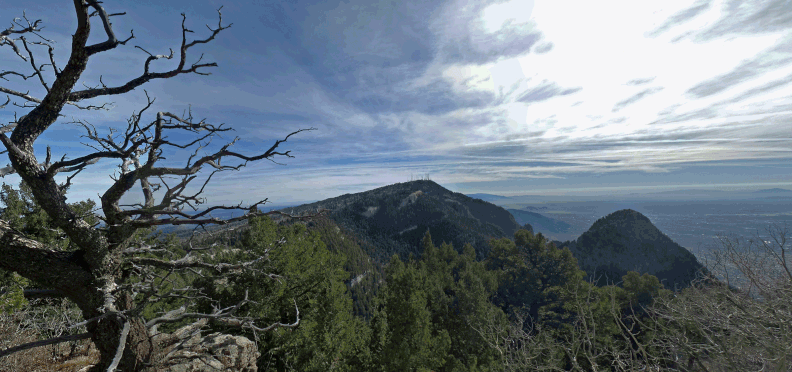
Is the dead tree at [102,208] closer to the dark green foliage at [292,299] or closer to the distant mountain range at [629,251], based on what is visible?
the dark green foliage at [292,299]

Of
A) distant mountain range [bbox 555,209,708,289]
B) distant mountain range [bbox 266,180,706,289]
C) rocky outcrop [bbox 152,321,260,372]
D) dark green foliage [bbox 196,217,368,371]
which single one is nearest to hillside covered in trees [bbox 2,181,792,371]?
dark green foliage [bbox 196,217,368,371]

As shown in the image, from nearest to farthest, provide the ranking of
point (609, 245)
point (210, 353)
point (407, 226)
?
point (210, 353)
point (609, 245)
point (407, 226)

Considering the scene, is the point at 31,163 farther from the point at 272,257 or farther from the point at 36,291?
the point at 272,257

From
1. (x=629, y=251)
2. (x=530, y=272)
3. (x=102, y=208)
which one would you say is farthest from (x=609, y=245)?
(x=102, y=208)

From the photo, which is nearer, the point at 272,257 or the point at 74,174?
the point at 74,174

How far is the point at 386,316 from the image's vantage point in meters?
18.7

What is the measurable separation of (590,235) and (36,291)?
113569 mm

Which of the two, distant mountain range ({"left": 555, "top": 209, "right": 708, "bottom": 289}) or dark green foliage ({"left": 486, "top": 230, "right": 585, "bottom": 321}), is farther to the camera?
distant mountain range ({"left": 555, "top": 209, "right": 708, "bottom": 289})

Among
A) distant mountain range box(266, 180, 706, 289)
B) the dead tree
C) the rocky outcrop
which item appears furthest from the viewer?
distant mountain range box(266, 180, 706, 289)

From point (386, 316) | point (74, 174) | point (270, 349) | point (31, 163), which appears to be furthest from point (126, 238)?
point (386, 316)

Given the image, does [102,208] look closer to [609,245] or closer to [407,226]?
[609,245]

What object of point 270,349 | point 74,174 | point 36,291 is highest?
point 74,174

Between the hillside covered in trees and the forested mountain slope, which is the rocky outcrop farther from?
the forested mountain slope

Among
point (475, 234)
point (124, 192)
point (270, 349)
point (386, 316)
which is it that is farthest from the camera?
point (475, 234)
